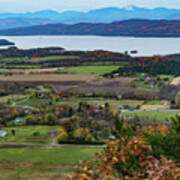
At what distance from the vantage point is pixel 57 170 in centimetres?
2280

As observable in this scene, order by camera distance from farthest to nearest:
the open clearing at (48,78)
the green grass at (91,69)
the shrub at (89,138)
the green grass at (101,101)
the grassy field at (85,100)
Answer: the green grass at (91,69), the open clearing at (48,78), the grassy field at (85,100), the green grass at (101,101), the shrub at (89,138)

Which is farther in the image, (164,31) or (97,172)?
(164,31)

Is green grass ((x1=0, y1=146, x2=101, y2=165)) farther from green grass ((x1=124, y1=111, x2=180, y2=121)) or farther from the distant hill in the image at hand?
the distant hill

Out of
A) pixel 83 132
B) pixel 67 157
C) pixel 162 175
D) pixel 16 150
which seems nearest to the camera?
pixel 162 175

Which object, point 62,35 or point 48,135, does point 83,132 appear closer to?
point 48,135

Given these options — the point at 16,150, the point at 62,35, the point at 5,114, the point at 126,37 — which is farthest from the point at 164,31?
the point at 16,150

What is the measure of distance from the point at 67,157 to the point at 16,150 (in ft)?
14.3

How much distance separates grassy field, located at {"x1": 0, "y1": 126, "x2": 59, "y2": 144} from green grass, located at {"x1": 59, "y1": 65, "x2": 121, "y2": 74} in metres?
30.6

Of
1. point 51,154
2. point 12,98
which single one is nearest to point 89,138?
point 51,154

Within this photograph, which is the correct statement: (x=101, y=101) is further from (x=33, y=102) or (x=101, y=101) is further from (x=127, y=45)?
(x=127, y=45)

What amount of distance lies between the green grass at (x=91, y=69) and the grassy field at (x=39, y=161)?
36.4 m

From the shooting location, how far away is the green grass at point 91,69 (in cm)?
6400

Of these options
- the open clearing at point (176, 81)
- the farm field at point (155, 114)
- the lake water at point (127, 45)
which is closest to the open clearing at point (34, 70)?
the open clearing at point (176, 81)

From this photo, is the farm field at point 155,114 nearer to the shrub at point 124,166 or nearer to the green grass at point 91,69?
the green grass at point 91,69
